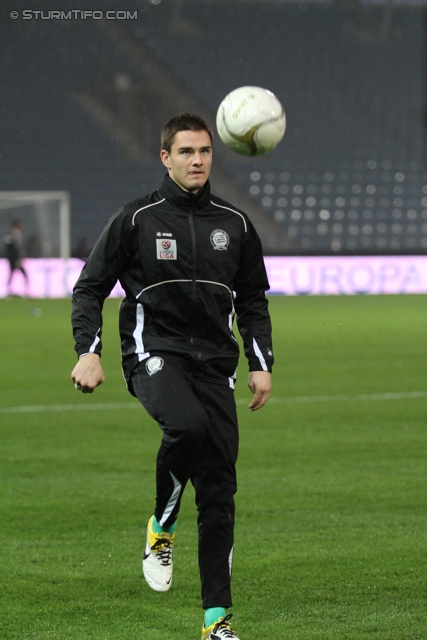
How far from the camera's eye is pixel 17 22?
103 feet


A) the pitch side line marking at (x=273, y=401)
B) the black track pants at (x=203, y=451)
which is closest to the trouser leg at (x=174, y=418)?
the black track pants at (x=203, y=451)

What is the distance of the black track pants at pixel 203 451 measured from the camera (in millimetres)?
3500

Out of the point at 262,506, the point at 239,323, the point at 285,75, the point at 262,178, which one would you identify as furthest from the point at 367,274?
the point at 239,323

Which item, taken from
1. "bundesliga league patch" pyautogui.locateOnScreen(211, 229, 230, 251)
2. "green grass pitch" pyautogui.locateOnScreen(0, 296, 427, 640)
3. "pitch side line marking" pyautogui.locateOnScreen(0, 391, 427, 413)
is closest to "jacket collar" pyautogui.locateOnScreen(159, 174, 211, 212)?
"bundesliga league patch" pyautogui.locateOnScreen(211, 229, 230, 251)

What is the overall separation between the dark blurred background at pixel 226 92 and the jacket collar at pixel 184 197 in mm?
26186

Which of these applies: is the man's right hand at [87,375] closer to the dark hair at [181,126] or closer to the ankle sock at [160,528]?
the ankle sock at [160,528]

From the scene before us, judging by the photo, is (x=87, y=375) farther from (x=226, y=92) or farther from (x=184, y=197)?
(x=226, y=92)

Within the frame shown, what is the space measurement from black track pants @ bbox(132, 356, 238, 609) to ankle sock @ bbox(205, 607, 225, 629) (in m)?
0.02

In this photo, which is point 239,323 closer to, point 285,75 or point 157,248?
point 157,248

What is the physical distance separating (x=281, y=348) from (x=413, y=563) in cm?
985

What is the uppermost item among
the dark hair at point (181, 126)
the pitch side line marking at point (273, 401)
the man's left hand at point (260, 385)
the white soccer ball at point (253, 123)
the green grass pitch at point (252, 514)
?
the white soccer ball at point (253, 123)

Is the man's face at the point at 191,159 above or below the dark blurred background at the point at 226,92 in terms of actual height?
below

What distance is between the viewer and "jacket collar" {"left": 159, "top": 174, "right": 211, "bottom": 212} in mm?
3762

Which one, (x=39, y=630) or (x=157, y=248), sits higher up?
(x=157, y=248)
